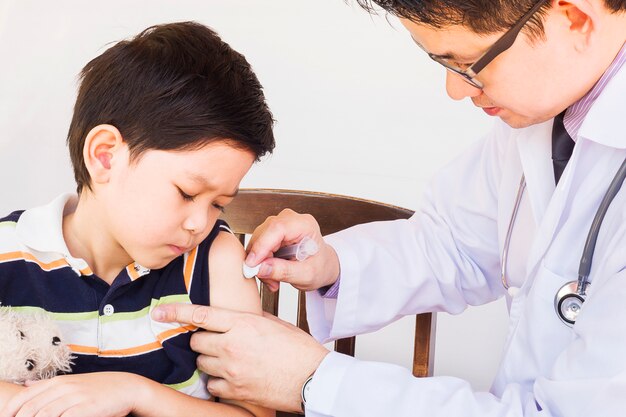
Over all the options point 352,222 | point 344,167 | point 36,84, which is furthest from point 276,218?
point 36,84

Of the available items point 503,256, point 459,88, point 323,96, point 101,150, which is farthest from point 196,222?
point 323,96

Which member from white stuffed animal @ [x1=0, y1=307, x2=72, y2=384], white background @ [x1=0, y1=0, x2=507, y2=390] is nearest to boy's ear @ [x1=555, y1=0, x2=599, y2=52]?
white stuffed animal @ [x1=0, y1=307, x2=72, y2=384]

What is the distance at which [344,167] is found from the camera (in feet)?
8.34

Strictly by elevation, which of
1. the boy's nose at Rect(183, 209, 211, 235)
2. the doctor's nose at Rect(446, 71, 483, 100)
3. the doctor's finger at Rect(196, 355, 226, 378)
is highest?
the doctor's nose at Rect(446, 71, 483, 100)

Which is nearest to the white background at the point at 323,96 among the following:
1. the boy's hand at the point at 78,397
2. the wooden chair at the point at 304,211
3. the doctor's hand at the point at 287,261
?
the wooden chair at the point at 304,211

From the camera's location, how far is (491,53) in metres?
1.23

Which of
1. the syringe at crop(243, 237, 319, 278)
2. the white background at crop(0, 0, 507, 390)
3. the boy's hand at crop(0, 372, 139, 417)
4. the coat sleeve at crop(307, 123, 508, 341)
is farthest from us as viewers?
the white background at crop(0, 0, 507, 390)

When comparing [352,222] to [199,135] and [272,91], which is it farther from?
[272,91]

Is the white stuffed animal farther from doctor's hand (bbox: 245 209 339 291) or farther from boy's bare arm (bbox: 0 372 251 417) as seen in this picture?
doctor's hand (bbox: 245 209 339 291)

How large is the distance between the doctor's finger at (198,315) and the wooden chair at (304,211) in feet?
1.33

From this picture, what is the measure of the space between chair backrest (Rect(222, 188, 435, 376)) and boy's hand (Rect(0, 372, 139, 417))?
0.56 meters

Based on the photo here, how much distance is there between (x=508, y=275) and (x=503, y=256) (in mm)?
43

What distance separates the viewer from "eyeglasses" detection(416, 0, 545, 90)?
1.19 metres

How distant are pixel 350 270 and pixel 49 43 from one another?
1517 millimetres
